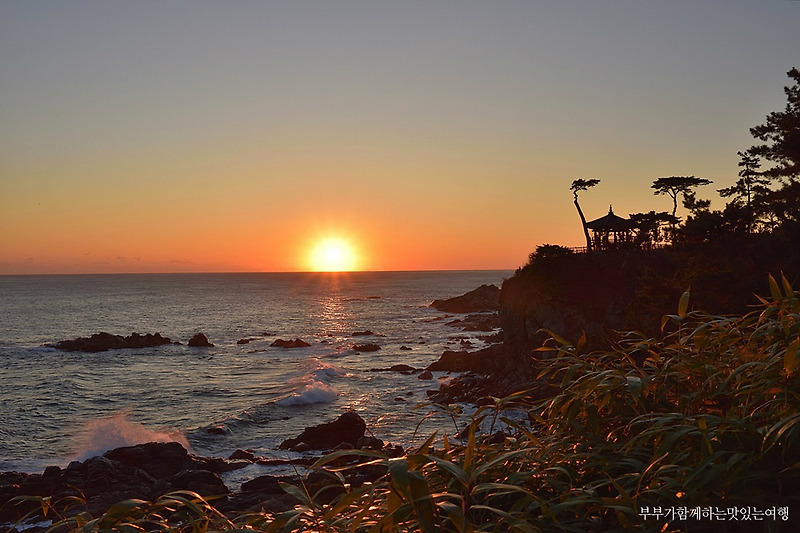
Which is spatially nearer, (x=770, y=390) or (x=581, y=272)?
(x=770, y=390)

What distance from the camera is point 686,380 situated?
3.63m

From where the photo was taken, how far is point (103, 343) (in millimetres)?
67188

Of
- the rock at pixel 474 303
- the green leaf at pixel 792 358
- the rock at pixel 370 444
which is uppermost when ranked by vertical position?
the green leaf at pixel 792 358

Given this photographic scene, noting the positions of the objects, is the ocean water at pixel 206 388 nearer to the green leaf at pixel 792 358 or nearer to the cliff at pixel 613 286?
the green leaf at pixel 792 358

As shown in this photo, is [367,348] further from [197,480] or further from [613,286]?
[197,480]

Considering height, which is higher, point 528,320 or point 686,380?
Answer: point 686,380

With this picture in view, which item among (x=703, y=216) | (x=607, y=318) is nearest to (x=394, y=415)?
(x=607, y=318)

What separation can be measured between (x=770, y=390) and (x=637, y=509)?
3.45ft

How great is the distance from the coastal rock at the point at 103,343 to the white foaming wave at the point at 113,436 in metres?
35.9

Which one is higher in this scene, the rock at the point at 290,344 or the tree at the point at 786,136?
the tree at the point at 786,136

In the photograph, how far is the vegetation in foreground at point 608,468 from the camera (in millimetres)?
2340

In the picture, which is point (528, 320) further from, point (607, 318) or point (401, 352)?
point (401, 352)

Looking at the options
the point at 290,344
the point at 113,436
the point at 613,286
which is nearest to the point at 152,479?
the point at 113,436

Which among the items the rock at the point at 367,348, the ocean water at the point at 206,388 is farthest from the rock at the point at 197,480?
the rock at the point at 367,348
